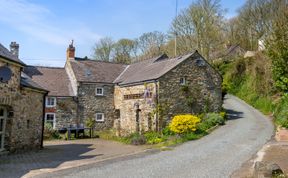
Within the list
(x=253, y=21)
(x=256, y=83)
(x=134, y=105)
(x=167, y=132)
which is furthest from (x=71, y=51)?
(x=253, y=21)

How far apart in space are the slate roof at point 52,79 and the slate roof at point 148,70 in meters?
4.71

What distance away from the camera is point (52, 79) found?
33.1m

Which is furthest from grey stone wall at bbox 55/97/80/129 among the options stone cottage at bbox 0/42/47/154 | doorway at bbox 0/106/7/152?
doorway at bbox 0/106/7/152

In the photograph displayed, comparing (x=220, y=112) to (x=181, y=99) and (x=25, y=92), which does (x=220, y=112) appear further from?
(x=25, y=92)

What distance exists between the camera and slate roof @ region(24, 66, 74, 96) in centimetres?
3148

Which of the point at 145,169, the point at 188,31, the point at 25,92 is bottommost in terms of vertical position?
the point at 145,169

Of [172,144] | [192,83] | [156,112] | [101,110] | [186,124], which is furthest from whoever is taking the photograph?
[101,110]

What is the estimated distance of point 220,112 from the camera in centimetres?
2806

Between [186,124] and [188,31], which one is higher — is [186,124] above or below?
below

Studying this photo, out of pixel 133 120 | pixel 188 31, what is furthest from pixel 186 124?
pixel 188 31

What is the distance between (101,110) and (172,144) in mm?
13455

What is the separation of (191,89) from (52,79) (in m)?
13.8

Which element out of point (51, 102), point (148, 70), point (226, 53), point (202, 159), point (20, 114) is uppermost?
point (226, 53)

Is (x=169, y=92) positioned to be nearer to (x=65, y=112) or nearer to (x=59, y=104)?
(x=65, y=112)
